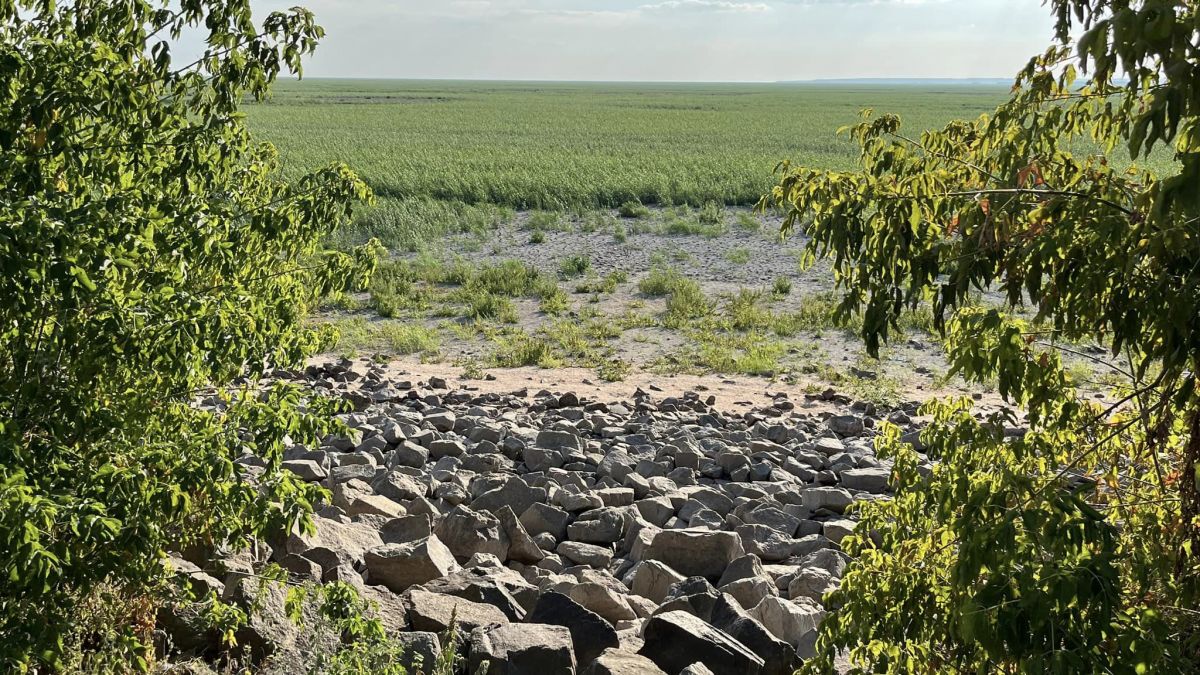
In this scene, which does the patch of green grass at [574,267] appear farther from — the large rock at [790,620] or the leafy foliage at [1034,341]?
the leafy foliage at [1034,341]

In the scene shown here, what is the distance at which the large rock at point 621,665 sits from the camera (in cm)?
477

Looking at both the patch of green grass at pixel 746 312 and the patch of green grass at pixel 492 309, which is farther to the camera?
the patch of green grass at pixel 492 309

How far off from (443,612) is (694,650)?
1.27 metres

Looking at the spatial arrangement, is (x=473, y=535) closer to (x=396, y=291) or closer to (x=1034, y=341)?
(x=1034, y=341)

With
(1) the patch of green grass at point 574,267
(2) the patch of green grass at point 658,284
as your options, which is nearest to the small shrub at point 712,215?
(1) the patch of green grass at point 574,267

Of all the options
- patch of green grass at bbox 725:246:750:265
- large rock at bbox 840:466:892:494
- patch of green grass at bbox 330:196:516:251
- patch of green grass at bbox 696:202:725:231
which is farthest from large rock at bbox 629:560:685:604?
patch of green grass at bbox 696:202:725:231

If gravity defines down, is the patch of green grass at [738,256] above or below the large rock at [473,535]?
below

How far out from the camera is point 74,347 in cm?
362

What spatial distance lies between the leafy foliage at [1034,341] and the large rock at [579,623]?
166 centimetres

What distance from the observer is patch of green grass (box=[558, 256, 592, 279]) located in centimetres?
2074

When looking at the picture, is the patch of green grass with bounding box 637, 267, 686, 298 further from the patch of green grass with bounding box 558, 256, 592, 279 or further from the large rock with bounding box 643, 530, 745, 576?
the large rock with bounding box 643, 530, 745, 576

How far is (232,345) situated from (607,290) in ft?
51.0

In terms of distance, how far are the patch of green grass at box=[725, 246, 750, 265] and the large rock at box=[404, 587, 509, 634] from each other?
1668 centimetres

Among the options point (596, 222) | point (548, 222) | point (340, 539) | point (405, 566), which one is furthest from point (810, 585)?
point (548, 222)
